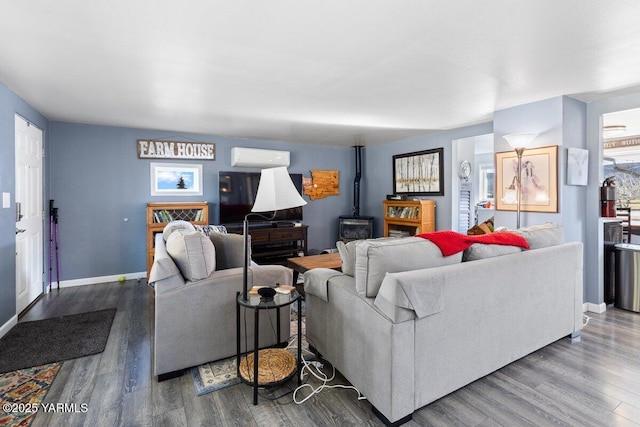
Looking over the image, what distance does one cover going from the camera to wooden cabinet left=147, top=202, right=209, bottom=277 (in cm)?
457

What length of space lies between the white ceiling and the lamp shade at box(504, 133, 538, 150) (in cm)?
41

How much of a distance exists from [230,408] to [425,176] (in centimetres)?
472

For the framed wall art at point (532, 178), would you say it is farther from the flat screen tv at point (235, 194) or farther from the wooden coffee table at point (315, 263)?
the flat screen tv at point (235, 194)

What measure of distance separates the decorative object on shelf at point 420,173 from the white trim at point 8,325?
5.52 metres

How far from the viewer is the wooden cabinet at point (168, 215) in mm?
4574

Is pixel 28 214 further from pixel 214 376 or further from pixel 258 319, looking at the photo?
pixel 258 319

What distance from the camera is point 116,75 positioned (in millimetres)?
2699

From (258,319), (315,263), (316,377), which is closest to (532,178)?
(315,263)

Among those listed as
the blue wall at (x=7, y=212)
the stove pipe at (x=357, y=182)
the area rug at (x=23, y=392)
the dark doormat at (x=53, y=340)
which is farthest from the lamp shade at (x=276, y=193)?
the stove pipe at (x=357, y=182)

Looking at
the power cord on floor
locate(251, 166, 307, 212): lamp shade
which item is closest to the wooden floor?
the power cord on floor

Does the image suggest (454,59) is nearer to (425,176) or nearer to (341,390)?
(341,390)

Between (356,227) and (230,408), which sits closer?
(230,408)

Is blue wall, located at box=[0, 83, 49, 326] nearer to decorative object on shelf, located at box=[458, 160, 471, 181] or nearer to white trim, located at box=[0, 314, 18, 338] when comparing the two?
white trim, located at box=[0, 314, 18, 338]

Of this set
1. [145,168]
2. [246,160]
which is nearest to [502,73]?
[246,160]
